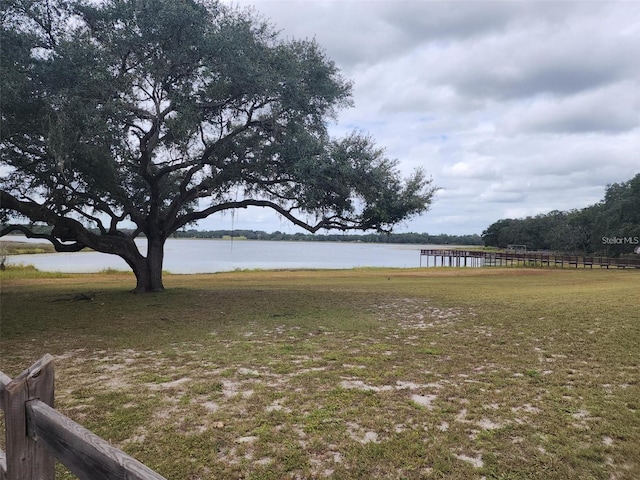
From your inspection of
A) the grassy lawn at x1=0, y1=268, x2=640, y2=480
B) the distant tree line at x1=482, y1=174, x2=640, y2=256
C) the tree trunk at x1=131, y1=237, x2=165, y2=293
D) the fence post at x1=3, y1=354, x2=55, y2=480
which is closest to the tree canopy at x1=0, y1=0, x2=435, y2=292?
the tree trunk at x1=131, y1=237, x2=165, y2=293

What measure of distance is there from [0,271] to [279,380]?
32.7m

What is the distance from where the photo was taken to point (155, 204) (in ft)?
49.2

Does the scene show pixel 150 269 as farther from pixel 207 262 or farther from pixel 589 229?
pixel 589 229

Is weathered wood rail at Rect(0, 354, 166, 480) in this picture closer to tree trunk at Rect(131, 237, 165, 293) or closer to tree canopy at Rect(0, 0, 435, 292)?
tree canopy at Rect(0, 0, 435, 292)

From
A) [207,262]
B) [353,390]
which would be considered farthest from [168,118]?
[207,262]

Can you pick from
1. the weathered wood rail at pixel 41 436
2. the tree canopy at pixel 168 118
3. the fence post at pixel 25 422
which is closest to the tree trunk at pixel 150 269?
the tree canopy at pixel 168 118

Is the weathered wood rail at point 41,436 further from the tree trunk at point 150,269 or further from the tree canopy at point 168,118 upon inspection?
the tree trunk at point 150,269

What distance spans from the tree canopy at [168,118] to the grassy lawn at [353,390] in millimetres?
3761

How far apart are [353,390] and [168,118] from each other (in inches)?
367

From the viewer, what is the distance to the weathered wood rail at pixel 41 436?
185 centimetres

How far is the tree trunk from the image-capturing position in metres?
15.4

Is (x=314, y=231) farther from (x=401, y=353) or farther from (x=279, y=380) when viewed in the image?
(x=279, y=380)

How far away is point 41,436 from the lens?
6.76 ft

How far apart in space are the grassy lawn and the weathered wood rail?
4.06 ft
